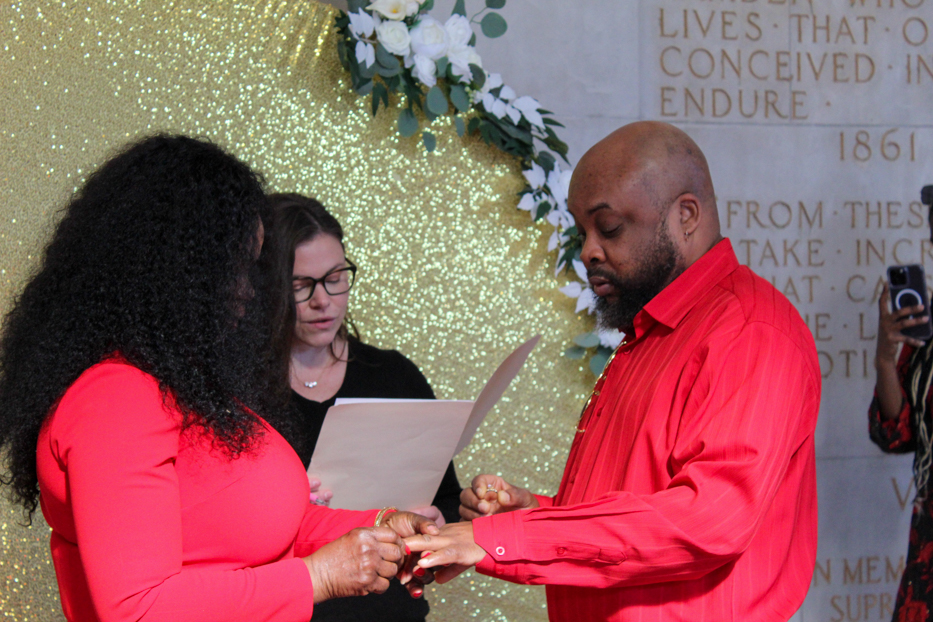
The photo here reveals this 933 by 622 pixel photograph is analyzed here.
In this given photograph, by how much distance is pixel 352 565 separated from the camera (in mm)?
1438

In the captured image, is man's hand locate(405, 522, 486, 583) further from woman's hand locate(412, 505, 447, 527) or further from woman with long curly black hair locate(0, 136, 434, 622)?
woman's hand locate(412, 505, 447, 527)

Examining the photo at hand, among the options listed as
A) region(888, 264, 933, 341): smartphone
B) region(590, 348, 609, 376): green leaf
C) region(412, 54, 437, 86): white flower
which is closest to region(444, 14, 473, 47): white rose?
region(412, 54, 437, 86): white flower

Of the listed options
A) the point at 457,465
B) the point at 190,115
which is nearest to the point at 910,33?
the point at 457,465

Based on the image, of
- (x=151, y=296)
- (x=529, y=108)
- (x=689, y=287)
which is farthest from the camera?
(x=529, y=108)

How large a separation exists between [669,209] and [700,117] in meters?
1.74

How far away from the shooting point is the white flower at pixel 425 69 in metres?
2.67

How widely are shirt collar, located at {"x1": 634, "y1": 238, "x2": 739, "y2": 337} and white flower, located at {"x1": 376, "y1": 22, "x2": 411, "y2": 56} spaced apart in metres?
1.34

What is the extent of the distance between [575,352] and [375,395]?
845mm

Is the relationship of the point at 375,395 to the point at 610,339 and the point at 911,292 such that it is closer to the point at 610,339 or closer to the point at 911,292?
the point at 610,339

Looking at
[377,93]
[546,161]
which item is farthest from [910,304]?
[377,93]

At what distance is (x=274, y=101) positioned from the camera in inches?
108

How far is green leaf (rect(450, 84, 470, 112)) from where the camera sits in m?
2.74

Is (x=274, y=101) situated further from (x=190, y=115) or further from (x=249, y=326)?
(x=249, y=326)

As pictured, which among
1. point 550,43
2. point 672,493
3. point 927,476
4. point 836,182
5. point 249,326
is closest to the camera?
point 672,493
